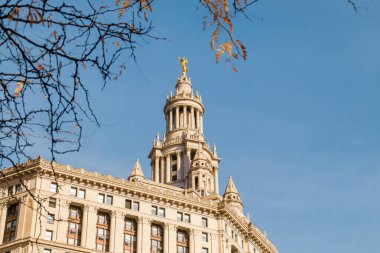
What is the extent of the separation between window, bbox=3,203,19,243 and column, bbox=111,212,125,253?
12659 mm

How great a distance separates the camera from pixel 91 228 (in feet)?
257

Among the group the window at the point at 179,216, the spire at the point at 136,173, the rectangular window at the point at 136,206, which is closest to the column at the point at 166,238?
the window at the point at 179,216

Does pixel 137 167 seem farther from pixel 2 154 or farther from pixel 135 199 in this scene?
pixel 2 154

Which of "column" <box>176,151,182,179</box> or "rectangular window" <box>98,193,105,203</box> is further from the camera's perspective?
"column" <box>176,151,182,179</box>

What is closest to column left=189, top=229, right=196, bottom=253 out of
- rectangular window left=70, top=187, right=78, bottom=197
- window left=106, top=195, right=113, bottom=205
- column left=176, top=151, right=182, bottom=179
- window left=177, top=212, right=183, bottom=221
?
window left=177, top=212, right=183, bottom=221

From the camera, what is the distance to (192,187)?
114m

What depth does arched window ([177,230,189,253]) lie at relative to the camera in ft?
273

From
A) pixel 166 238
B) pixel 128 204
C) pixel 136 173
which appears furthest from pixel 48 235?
pixel 136 173

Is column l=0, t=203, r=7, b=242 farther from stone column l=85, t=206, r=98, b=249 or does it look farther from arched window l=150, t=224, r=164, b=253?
arched window l=150, t=224, r=164, b=253

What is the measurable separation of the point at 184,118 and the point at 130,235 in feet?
183

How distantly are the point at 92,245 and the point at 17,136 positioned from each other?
69688 mm

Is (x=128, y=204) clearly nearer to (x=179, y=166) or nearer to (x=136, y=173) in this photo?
(x=136, y=173)

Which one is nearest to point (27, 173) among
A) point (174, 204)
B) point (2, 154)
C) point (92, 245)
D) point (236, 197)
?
point (92, 245)

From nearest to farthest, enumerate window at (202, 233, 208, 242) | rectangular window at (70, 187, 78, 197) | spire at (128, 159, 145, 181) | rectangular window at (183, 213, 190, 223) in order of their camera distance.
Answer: rectangular window at (70, 187, 78, 197) < window at (202, 233, 208, 242) < rectangular window at (183, 213, 190, 223) < spire at (128, 159, 145, 181)
